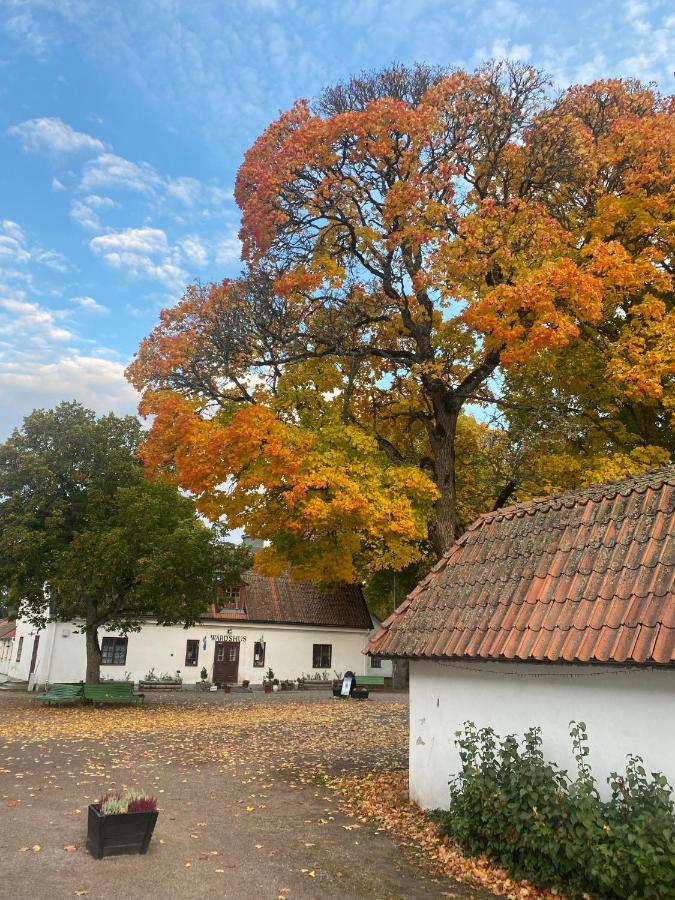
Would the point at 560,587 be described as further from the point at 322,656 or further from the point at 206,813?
the point at 322,656

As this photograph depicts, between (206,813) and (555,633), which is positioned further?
(206,813)

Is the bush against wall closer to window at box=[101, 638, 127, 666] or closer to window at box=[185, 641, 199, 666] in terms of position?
window at box=[101, 638, 127, 666]

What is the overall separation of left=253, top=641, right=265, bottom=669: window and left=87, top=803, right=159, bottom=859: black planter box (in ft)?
100

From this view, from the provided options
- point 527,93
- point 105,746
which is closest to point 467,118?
point 527,93

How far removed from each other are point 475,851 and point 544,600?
9.40 ft

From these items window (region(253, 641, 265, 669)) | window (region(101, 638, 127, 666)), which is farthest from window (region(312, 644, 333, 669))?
window (region(101, 638, 127, 666))

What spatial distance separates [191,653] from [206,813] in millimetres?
27825

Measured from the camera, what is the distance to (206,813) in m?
8.84

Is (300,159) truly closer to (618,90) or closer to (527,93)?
(527,93)

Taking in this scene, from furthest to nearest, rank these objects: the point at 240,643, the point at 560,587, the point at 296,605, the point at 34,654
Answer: the point at 296,605 < the point at 240,643 < the point at 34,654 < the point at 560,587

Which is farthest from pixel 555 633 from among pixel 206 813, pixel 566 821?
pixel 206 813

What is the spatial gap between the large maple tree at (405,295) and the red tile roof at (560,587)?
422 centimetres

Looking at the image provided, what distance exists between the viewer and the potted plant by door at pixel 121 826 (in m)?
6.93

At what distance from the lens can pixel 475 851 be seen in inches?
280
